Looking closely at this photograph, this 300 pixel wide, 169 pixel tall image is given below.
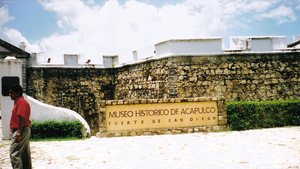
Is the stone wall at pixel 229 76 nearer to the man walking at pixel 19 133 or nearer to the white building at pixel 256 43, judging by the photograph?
the white building at pixel 256 43

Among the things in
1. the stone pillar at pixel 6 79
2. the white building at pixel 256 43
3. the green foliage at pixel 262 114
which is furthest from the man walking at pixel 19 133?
the white building at pixel 256 43

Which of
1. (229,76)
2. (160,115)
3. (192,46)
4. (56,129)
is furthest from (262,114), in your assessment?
(56,129)

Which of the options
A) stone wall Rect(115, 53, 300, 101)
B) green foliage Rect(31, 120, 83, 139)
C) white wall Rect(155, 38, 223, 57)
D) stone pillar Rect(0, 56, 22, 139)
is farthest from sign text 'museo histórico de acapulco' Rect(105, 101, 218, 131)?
white wall Rect(155, 38, 223, 57)

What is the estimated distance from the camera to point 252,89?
15891 mm

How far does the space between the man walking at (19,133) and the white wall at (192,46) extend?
9.75 metres

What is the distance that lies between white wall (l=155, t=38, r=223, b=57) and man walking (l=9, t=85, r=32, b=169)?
9753mm

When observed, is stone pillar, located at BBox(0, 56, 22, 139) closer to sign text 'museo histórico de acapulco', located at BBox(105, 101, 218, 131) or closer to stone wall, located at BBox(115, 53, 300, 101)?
sign text 'museo histórico de acapulco', located at BBox(105, 101, 218, 131)

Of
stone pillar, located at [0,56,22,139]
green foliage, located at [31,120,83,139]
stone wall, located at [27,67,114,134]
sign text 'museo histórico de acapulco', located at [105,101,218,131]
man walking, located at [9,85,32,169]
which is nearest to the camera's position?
man walking, located at [9,85,32,169]

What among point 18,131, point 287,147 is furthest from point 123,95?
point 18,131

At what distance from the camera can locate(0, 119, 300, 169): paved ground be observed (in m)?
7.35

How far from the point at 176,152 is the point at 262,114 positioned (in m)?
5.57

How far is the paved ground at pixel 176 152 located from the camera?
735 cm

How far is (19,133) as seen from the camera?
19.9 ft

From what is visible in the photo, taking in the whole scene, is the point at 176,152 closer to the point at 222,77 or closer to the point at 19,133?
the point at 19,133
